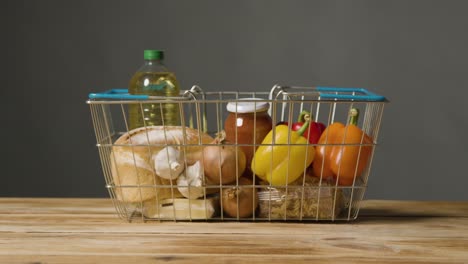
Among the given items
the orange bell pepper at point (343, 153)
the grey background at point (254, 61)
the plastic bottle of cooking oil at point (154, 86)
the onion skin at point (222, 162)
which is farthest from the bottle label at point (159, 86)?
the grey background at point (254, 61)

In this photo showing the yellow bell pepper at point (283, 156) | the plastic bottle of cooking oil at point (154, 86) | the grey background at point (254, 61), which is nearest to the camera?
the yellow bell pepper at point (283, 156)

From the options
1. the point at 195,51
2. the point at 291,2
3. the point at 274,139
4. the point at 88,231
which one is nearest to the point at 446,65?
the point at 291,2

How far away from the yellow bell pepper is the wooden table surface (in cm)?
9

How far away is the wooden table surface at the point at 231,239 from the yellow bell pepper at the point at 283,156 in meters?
0.09

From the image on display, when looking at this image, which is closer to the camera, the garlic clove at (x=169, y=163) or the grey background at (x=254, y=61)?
the garlic clove at (x=169, y=163)

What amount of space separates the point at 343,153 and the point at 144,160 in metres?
0.32

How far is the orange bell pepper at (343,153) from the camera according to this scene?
991 mm

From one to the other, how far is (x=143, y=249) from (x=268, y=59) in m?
1.24

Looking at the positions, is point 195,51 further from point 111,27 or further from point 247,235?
point 247,235

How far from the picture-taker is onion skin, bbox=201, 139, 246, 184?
99 cm

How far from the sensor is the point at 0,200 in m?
1.22

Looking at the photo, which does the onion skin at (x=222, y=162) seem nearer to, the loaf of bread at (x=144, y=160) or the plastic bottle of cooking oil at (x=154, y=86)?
the loaf of bread at (x=144, y=160)

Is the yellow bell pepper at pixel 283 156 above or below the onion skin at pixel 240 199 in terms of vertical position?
above

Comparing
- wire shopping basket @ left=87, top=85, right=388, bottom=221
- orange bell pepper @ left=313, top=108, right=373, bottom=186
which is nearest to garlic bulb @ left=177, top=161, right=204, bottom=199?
wire shopping basket @ left=87, top=85, right=388, bottom=221
